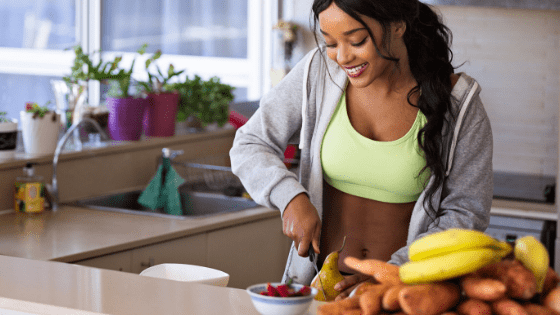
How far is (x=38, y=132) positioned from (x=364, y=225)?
1507 mm

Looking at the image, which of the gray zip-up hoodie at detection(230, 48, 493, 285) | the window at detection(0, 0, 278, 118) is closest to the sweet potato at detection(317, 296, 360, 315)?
the gray zip-up hoodie at detection(230, 48, 493, 285)

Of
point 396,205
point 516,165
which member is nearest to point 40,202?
point 396,205

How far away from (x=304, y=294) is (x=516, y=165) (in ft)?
9.85

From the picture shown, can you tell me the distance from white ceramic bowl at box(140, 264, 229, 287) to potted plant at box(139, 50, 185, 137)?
1.70m

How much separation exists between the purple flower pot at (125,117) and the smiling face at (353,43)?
5.48 ft

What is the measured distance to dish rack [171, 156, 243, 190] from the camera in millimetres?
3100

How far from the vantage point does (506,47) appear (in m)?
3.75

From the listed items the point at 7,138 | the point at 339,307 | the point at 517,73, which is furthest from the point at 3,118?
the point at 517,73

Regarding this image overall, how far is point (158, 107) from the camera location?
3.08 metres

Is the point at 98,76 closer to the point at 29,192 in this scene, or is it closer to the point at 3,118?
the point at 3,118

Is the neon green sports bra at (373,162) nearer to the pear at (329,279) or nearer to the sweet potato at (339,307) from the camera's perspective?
the pear at (329,279)

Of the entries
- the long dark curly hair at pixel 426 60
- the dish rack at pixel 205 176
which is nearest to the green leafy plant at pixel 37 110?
the dish rack at pixel 205 176

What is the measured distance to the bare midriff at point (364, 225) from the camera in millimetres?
1565

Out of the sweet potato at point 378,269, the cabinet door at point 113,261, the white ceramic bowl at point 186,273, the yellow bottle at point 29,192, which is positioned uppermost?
the sweet potato at point 378,269
